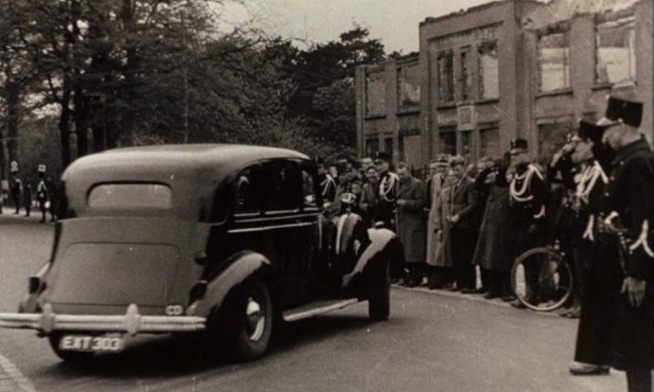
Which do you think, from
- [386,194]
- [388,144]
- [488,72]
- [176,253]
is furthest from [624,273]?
[388,144]

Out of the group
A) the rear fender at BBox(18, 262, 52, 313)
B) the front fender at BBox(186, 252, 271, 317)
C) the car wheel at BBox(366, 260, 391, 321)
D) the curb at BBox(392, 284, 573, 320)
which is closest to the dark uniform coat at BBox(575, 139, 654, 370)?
the front fender at BBox(186, 252, 271, 317)

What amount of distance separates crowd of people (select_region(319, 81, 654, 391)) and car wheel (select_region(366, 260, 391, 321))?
128cm

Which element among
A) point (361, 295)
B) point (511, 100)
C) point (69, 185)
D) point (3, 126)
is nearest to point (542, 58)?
point (511, 100)

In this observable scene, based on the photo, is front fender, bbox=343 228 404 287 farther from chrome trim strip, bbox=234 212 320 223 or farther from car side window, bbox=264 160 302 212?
car side window, bbox=264 160 302 212

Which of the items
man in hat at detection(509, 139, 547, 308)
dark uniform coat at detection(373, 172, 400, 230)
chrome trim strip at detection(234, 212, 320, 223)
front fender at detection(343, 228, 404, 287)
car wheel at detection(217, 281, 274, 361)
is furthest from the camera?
dark uniform coat at detection(373, 172, 400, 230)

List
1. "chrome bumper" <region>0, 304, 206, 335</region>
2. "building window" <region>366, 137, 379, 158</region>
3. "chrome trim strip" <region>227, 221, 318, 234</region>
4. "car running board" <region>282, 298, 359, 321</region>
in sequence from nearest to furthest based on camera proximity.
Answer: "chrome bumper" <region>0, 304, 206, 335</region> → "chrome trim strip" <region>227, 221, 318, 234</region> → "car running board" <region>282, 298, 359, 321</region> → "building window" <region>366, 137, 379, 158</region>

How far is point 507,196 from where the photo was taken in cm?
1366

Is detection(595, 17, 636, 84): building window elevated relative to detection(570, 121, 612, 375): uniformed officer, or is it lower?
elevated

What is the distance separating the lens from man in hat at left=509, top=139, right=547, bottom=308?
13.1 m

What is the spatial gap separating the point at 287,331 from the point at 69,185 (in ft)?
9.20

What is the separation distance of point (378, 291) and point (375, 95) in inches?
1585

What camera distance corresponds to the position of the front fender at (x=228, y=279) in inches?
354

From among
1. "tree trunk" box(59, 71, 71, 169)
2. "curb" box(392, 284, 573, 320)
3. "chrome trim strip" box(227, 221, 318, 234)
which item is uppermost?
"tree trunk" box(59, 71, 71, 169)

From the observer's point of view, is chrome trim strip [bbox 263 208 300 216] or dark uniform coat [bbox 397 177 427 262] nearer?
chrome trim strip [bbox 263 208 300 216]
